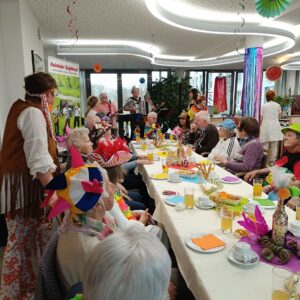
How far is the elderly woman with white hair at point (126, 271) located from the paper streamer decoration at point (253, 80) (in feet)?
18.1

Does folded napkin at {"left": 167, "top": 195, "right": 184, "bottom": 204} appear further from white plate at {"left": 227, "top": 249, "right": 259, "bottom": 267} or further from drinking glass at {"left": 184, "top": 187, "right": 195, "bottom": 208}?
white plate at {"left": 227, "top": 249, "right": 259, "bottom": 267}

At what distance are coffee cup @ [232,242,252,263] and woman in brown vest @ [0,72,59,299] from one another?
1.24m

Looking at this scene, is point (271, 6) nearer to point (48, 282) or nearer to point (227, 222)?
point (227, 222)

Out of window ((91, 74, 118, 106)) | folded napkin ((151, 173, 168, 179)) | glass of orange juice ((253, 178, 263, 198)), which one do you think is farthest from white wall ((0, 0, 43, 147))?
window ((91, 74, 118, 106))

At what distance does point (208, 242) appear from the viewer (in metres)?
1.36

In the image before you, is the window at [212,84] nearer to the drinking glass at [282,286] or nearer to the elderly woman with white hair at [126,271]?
the drinking glass at [282,286]

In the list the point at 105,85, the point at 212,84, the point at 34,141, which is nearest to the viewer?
the point at 34,141

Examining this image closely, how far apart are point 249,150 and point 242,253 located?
6.50 feet

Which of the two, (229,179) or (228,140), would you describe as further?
(228,140)

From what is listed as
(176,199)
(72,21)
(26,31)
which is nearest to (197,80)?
(72,21)

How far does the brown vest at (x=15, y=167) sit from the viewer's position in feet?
5.98

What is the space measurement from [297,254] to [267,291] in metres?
0.32

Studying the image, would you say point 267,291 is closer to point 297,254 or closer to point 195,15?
point 297,254

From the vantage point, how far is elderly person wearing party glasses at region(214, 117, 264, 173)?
9.82 ft
